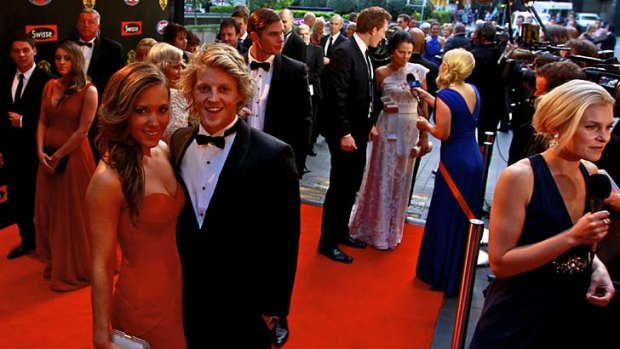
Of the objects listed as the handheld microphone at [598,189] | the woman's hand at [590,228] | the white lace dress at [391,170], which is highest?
the handheld microphone at [598,189]

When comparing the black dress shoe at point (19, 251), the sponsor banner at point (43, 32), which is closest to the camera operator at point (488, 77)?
the sponsor banner at point (43, 32)

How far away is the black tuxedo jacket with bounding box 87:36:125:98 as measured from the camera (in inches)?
229

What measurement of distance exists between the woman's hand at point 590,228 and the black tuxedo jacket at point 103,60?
499 centimetres

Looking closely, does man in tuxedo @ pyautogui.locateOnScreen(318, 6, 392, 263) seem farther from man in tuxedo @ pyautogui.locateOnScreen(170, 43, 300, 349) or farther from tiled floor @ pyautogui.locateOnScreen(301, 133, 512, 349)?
man in tuxedo @ pyautogui.locateOnScreen(170, 43, 300, 349)

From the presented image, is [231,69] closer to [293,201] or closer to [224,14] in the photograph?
[293,201]

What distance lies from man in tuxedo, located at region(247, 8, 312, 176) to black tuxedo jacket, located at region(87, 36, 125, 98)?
238 centimetres

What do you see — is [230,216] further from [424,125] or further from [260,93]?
[424,125]

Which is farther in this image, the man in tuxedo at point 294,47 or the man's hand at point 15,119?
the man in tuxedo at point 294,47

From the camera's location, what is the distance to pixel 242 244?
2.09m

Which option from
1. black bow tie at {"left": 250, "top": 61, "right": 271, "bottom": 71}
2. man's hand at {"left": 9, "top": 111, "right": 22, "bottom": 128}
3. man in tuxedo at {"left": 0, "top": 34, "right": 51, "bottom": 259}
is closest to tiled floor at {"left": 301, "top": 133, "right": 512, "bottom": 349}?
black bow tie at {"left": 250, "top": 61, "right": 271, "bottom": 71}

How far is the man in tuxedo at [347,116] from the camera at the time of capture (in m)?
4.60

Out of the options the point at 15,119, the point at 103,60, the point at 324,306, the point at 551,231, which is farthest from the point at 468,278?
the point at 103,60

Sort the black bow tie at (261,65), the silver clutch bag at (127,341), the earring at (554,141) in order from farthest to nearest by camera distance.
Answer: the black bow tie at (261,65) < the earring at (554,141) < the silver clutch bag at (127,341)

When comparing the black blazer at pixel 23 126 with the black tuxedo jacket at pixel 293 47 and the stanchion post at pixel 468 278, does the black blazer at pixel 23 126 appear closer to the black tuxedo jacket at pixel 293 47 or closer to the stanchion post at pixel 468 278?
the black tuxedo jacket at pixel 293 47
